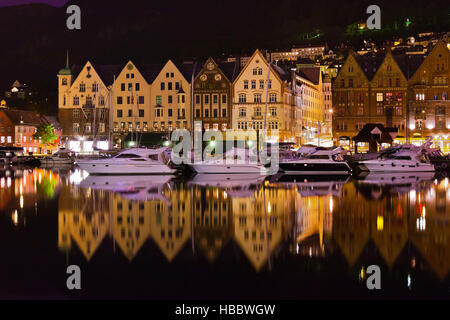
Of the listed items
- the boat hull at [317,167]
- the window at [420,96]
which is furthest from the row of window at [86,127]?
the boat hull at [317,167]

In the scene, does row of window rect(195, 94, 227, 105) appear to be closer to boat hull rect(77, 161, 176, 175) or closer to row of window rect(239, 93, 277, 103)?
row of window rect(239, 93, 277, 103)

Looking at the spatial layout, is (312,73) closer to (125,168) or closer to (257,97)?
(257,97)

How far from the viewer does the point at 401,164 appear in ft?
197

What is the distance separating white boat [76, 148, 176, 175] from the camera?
56.2 metres

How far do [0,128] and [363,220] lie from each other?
10395cm

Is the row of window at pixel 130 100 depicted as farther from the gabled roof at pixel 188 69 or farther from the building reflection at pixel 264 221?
the building reflection at pixel 264 221

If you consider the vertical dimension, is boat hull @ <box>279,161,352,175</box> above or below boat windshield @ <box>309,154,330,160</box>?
below

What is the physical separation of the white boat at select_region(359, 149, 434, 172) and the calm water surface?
75.4 ft

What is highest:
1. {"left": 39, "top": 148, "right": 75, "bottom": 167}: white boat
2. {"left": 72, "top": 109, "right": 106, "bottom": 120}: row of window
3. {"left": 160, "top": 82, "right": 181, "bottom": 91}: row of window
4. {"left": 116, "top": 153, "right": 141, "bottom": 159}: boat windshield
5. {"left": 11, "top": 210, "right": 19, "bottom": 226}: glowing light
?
{"left": 160, "top": 82, "right": 181, "bottom": 91}: row of window

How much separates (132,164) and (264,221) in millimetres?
32711

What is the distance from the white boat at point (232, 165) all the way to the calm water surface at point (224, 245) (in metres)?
19.3

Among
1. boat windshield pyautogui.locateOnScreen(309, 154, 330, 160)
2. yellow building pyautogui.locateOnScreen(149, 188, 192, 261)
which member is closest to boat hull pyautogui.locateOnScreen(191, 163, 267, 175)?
boat windshield pyautogui.locateOnScreen(309, 154, 330, 160)

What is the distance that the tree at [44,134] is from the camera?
376 ft
